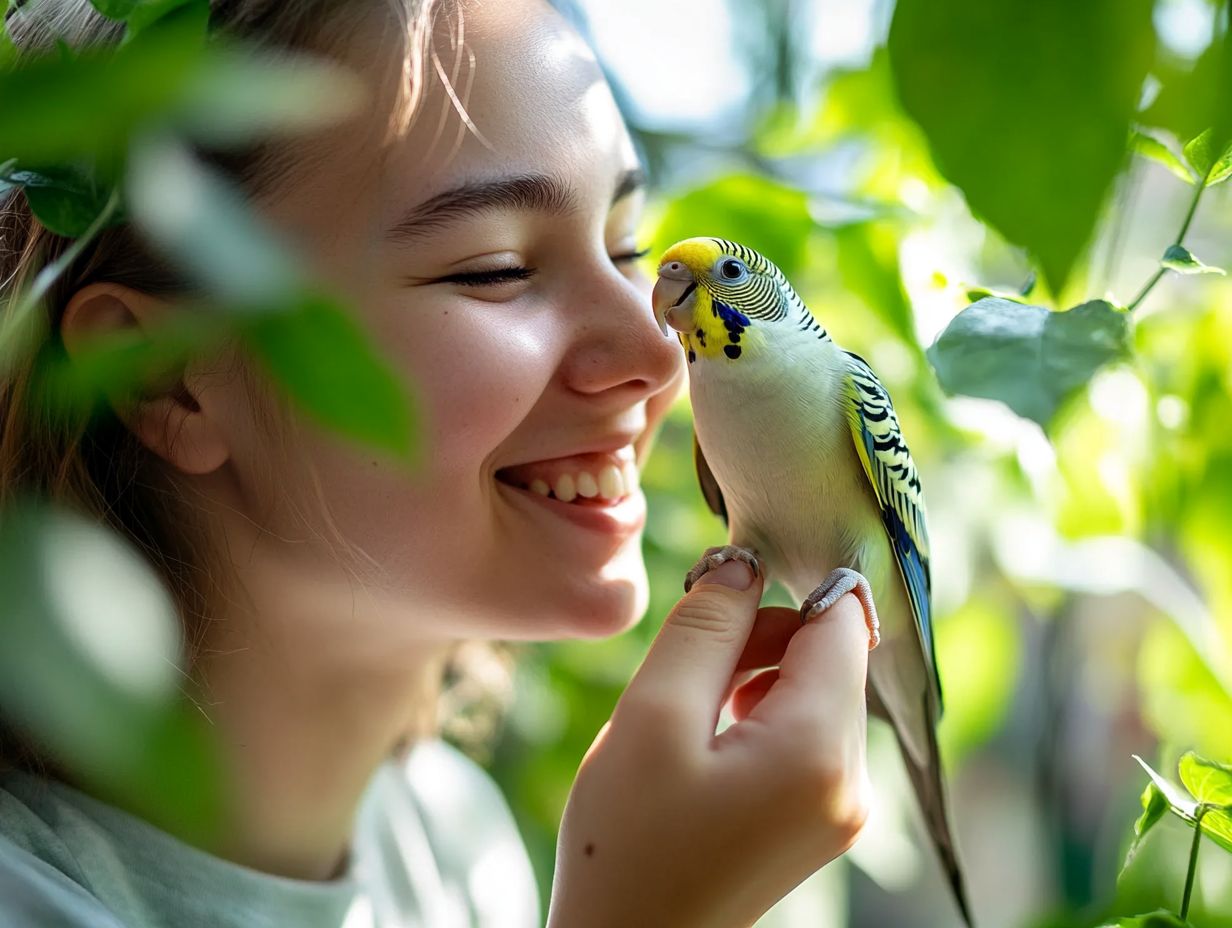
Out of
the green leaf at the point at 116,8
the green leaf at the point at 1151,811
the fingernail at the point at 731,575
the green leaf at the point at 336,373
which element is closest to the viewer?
the green leaf at the point at 336,373

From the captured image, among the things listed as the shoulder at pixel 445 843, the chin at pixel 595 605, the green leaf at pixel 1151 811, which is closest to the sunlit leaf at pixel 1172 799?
the green leaf at pixel 1151 811

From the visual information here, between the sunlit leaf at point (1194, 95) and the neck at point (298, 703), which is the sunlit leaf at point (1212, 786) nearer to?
the sunlit leaf at point (1194, 95)

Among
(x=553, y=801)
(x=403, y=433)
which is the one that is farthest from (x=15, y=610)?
(x=553, y=801)

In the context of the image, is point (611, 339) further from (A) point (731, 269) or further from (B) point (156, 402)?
(B) point (156, 402)

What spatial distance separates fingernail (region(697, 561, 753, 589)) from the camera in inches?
20.7

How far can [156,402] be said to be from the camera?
605mm

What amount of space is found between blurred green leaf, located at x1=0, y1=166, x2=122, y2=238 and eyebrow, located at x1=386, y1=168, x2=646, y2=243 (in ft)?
0.74

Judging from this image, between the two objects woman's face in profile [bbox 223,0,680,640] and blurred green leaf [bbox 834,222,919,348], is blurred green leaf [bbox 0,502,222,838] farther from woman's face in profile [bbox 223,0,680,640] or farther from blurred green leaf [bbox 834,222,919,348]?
A: blurred green leaf [bbox 834,222,919,348]

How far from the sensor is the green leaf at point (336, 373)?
192 mm

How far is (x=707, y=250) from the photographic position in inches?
19.9

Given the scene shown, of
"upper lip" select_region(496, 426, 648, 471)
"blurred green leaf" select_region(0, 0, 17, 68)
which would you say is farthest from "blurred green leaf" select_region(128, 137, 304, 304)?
"upper lip" select_region(496, 426, 648, 471)

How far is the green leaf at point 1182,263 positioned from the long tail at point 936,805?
310 mm

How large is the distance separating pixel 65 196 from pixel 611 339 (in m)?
0.32

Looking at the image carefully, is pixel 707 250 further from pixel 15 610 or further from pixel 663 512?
pixel 663 512
